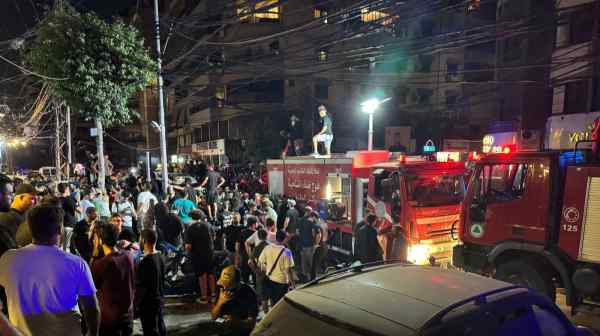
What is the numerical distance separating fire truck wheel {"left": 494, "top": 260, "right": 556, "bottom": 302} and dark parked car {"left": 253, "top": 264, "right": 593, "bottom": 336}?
3.01 meters

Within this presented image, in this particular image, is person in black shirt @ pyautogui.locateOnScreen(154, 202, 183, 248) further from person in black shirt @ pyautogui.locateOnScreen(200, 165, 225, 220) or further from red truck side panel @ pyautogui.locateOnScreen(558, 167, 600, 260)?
red truck side panel @ pyautogui.locateOnScreen(558, 167, 600, 260)

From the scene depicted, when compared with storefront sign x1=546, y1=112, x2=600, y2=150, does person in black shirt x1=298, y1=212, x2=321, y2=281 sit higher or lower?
lower

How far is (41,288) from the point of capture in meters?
2.63

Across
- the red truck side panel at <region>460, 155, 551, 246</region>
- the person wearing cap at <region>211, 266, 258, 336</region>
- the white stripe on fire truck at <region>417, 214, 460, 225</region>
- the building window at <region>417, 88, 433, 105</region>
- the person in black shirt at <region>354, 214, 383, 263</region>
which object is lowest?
the person wearing cap at <region>211, 266, 258, 336</region>

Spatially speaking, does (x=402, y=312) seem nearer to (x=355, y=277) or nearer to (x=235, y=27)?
(x=355, y=277)

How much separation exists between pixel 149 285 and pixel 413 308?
350 cm

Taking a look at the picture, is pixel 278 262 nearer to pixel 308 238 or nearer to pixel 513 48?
pixel 308 238

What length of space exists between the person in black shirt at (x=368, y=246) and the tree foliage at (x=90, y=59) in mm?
7530

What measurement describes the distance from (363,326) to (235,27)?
29.0 metres

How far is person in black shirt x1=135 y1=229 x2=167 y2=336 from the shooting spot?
14.7 feet

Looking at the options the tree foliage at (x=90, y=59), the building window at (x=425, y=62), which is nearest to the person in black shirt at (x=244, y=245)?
the tree foliage at (x=90, y=59)

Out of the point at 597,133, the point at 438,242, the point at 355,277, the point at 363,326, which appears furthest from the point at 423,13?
the point at 363,326

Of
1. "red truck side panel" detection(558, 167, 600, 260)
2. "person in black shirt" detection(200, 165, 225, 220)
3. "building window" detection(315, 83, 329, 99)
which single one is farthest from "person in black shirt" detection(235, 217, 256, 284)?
"building window" detection(315, 83, 329, 99)

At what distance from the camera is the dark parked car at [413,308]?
208cm
